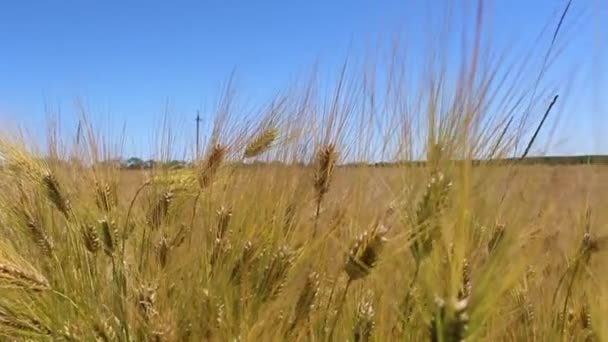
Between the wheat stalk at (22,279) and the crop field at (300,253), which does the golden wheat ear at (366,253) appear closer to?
the crop field at (300,253)

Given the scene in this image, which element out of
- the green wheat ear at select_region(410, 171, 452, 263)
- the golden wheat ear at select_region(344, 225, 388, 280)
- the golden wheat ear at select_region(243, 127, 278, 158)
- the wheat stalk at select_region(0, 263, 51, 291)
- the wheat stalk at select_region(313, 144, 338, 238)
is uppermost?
the golden wheat ear at select_region(243, 127, 278, 158)

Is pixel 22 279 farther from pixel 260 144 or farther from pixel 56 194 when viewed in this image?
pixel 260 144

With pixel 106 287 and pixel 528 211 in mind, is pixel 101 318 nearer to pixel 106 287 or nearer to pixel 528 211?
pixel 106 287

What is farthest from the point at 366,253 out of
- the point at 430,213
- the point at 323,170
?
the point at 323,170

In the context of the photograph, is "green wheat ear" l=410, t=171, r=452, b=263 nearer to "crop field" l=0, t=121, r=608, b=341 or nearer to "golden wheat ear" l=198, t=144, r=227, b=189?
"crop field" l=0, t=121, r=608, b=341

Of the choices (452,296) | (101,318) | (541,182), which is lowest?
(101,318)

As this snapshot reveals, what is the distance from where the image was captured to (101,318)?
108cm

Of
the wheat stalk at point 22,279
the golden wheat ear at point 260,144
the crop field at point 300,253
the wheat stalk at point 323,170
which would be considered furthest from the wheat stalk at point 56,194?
the wheat stalk at point 323,170

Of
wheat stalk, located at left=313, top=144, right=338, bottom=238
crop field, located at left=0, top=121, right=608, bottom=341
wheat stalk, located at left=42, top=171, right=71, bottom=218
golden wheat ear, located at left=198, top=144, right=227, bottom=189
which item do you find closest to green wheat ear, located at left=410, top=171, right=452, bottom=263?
crop field, located at left=0, top=121, right=608, bottom=341

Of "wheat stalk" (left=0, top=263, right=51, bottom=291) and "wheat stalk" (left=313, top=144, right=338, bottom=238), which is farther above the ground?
"wheat stalk" (left=313, top=144, right=338, bottom=238)

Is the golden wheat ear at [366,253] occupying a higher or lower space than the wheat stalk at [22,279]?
higher

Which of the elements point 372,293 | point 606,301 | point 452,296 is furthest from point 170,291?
point 606,301

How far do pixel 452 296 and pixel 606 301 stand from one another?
0.36m

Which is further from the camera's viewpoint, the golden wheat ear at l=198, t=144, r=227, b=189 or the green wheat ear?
the golden wheat ear at l=198, t=144, r=227, b=189
